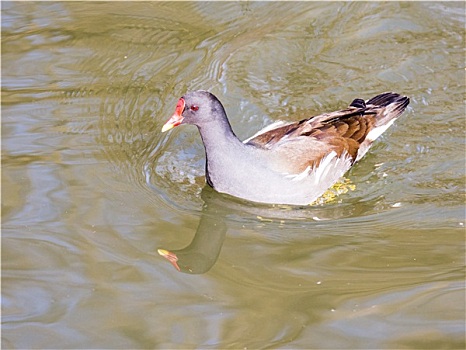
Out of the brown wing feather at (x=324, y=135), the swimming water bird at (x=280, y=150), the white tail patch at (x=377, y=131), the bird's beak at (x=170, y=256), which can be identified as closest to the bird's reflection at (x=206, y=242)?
the bird's beak at (x=170, y=256)

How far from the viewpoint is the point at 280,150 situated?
6.46m

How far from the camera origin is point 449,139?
7.07 metres

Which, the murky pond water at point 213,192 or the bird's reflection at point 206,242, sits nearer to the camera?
the murky pond water at point 213,192

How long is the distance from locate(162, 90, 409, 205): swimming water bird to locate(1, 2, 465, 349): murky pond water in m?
0.16

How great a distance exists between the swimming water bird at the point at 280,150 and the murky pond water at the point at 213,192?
6.3 inches

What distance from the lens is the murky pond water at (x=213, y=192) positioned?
15.9ft

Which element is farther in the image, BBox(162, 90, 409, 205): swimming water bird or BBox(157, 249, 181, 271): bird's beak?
BBox(162, 90, 409, 205): swimming water bird

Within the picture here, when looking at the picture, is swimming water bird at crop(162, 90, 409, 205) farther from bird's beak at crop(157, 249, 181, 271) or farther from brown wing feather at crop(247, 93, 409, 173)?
bird's beak at crop(157, 249, 181, 271)

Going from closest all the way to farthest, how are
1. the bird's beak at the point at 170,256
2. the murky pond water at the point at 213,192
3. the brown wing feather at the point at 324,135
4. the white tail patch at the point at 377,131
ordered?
the murky pond water at the point at 213,192 → the bird's beak at the point at 170,256 → the brown wing feather at the point at 324,135 → the white tail patch at the point at 377,131

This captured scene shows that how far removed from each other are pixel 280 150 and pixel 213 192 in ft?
2.07

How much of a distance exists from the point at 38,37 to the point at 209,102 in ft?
11.3

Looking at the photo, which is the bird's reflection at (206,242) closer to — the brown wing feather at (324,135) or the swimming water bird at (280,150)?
the swimming water bird at (280,150)

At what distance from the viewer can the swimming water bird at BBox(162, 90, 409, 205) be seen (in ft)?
20.1

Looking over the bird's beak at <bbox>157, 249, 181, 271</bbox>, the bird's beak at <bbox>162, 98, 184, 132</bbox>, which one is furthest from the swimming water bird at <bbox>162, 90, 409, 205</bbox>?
the bird's beak at <bbox>157, 249, 181, 271</bbox>
